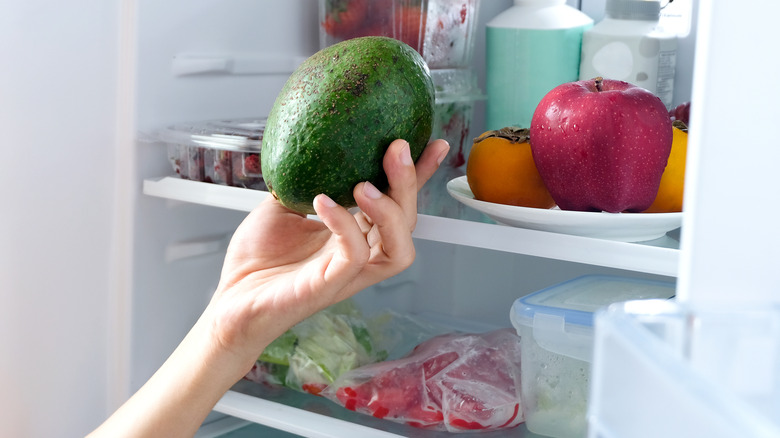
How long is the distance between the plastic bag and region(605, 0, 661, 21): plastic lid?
443mm

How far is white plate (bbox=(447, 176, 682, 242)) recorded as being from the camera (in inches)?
26.6

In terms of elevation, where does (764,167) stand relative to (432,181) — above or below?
above

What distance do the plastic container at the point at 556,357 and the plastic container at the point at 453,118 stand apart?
0.77 ft

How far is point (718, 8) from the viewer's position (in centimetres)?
33

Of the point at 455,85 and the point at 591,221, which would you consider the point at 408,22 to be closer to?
the point at 455,85

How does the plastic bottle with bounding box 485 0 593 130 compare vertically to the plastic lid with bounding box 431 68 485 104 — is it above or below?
above

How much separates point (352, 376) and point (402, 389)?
70 millimetres

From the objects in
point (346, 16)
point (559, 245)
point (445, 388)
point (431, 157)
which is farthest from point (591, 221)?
point (346, 16)

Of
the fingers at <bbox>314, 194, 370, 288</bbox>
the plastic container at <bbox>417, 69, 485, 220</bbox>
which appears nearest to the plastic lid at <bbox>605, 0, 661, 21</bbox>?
the plastic container at <bbox>417, 69, 485, 220</bbox>

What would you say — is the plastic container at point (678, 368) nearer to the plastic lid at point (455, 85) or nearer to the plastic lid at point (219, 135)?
the plastic lid at point (219, 135)

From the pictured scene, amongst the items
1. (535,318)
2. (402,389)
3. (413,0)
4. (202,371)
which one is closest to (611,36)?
(413,0)

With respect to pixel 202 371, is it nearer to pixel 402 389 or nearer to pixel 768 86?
pixel 402 389

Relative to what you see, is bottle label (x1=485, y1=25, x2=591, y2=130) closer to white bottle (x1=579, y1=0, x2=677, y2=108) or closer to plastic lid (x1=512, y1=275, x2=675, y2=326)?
white bottle (x1=579, y1=0, x2=677, y2=108)

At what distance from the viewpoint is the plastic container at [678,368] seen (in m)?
0.25
